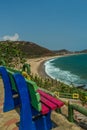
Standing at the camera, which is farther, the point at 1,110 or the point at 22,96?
the point at 1,110

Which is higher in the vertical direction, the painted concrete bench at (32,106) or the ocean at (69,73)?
the painted concrete bench at (32,106)

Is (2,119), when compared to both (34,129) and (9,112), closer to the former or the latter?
(9,112)

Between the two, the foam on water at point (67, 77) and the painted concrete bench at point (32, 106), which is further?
the foam on water at point (67, 77)

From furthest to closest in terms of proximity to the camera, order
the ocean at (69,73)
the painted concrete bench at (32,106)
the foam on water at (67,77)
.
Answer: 1. the ocean at (69,73)
2. the foam on water at (67,77)
3. the painted concrete bench at (32,106)

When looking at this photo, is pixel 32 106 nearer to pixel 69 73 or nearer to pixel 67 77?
pixel 67 77

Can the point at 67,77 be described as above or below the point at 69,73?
above

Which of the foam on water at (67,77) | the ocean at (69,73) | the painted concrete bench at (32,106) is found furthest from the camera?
the ocean at (69,73)

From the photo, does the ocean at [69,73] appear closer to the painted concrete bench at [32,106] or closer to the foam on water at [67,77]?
the foam on water at [67,77]

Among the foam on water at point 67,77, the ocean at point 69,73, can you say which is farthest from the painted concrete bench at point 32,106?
the foam on water at point 67,77

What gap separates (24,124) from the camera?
6.18 meters

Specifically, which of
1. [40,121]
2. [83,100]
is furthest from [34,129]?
[83,100]

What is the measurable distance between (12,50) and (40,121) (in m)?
36.0

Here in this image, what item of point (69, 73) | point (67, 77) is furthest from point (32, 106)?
point (69, 73)

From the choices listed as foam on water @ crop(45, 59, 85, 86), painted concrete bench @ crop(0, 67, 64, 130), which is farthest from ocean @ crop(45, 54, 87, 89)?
painted concrete bench @ crop(0, 67, 64, 130)
